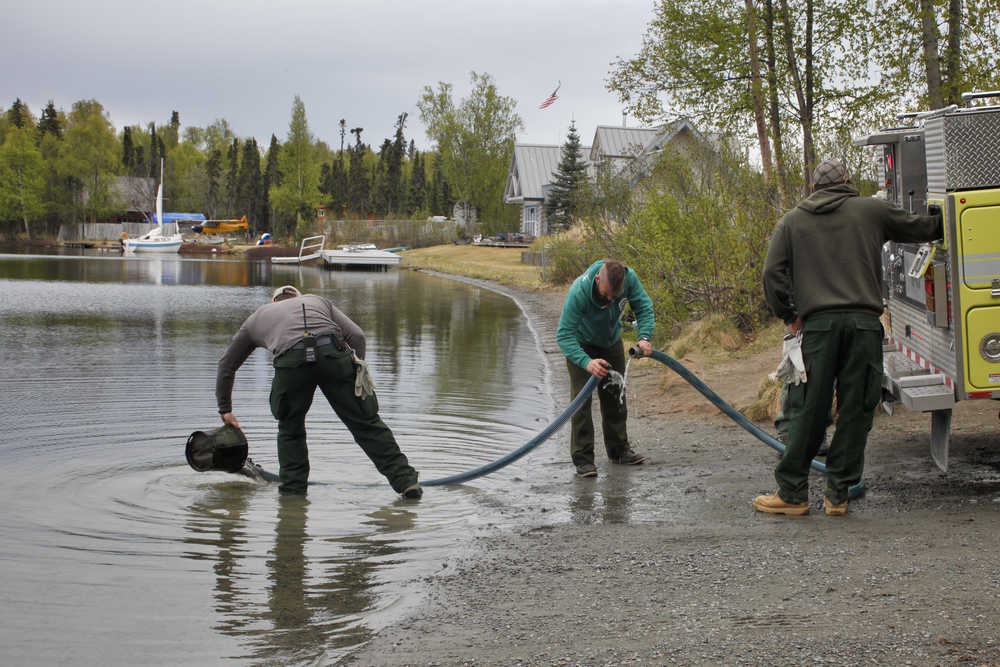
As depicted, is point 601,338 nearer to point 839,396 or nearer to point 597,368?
point 597,368

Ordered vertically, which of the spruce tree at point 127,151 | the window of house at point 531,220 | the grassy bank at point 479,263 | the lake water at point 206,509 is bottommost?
the lake water at point 206,509

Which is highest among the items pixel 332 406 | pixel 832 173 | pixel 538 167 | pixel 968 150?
pixel 538 167

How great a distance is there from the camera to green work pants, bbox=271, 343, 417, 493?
7520 mm

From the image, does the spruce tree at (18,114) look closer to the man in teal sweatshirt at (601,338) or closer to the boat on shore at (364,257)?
the boat on shore at (364,257)

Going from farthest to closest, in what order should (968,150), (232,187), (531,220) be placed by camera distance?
(232,187) < (531,220) < (968,150)

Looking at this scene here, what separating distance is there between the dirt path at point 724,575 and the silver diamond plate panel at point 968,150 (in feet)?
6.71

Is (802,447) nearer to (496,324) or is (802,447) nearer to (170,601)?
(170,601)

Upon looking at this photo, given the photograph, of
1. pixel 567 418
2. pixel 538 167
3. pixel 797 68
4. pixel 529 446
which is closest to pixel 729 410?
pixel 567 418

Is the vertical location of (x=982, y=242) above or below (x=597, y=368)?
above

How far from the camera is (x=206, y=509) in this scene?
304 inches

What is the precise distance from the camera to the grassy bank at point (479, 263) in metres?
45.1

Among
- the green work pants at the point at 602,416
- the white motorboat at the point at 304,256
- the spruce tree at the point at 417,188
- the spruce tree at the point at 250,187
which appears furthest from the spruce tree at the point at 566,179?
the spruce tree at the point at 250,187

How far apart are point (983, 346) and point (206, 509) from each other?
5552 millimetres

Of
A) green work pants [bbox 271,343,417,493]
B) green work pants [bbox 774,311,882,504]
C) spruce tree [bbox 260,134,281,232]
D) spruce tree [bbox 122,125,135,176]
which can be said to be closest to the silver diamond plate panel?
green work pants [bbox 774,311,882,504]
